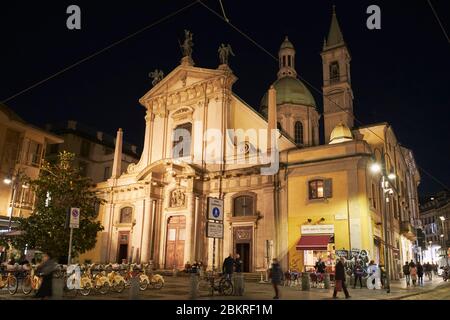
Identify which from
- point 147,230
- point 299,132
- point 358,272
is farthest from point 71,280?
point 299,132

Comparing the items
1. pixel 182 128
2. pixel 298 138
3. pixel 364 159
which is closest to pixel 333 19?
pixel 298 138

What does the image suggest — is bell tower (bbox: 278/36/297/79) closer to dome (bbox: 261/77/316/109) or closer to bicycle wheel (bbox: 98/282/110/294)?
dome (bbox: 261/77/316/109)

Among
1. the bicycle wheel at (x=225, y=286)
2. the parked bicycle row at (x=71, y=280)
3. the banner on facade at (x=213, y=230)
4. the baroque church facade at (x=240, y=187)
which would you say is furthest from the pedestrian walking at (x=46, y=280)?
the baroque church facade at (x=240, y=187)

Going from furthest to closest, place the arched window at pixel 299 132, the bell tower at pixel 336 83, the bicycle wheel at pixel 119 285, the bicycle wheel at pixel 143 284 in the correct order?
the arched window at pixel 299 132
the bell tower at pixel 336 83
the bicycle wheel at pixel 143 284
the bicycle wheel at pixel 119 285

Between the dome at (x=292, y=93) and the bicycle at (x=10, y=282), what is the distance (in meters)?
36.7

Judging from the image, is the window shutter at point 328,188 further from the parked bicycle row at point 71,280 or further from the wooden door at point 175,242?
the parked bicycle row at point 71,280

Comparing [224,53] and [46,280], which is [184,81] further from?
[46,280]

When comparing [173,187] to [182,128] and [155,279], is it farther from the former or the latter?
[155,279]

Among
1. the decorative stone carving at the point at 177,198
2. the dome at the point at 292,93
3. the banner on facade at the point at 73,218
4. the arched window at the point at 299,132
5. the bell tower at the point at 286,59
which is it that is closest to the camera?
the banner on facade at the point at 73,218

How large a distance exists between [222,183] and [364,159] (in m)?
10.8

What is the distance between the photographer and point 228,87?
3453 cm

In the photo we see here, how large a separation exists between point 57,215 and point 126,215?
50.1 ft

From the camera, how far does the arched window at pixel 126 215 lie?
120 feet

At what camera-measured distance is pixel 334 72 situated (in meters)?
46.4
